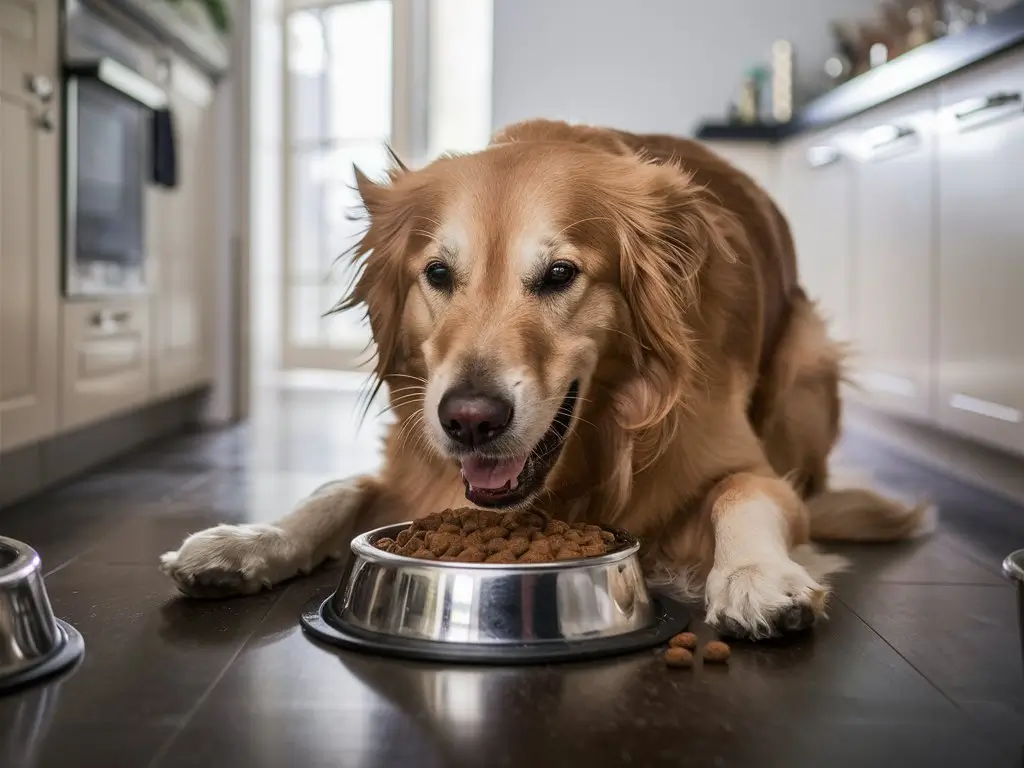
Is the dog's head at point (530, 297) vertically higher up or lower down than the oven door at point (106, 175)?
lower down

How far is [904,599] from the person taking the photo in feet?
6.03

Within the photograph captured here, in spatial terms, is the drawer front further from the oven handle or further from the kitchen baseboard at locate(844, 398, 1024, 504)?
the kitchen baseboard at locate(844, 398, 1024, 504)

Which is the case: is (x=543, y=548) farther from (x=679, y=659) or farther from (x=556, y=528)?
(x=679, y=659)

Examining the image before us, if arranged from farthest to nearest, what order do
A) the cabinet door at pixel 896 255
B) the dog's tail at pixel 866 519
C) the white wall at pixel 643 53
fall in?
1. the white wall at pixel 643 53
2. the cabinet door at pixel 896 255
3. the dog's tail at pixel 866 519

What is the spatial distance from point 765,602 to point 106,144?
252 centimetres

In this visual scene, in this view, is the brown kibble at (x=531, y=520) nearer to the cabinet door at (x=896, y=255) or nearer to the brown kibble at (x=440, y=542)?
the brown kibble at (x=440, y=542)

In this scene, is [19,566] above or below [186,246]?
below

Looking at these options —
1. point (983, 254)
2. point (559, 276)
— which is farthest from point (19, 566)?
point (983, 254)

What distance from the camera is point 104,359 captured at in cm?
329

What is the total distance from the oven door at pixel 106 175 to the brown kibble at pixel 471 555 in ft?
6.05

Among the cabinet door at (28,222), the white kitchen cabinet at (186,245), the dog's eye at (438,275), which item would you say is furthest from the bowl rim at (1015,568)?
the white kitchen cabinet at (186,245)

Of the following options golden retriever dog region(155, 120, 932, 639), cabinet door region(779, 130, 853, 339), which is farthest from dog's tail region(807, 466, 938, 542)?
cabinet door region(779, 130, 853, 339)

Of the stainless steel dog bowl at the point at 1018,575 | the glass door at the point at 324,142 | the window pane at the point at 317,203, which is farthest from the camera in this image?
the window pane at the point at 317,203

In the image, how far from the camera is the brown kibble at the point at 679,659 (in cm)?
142
